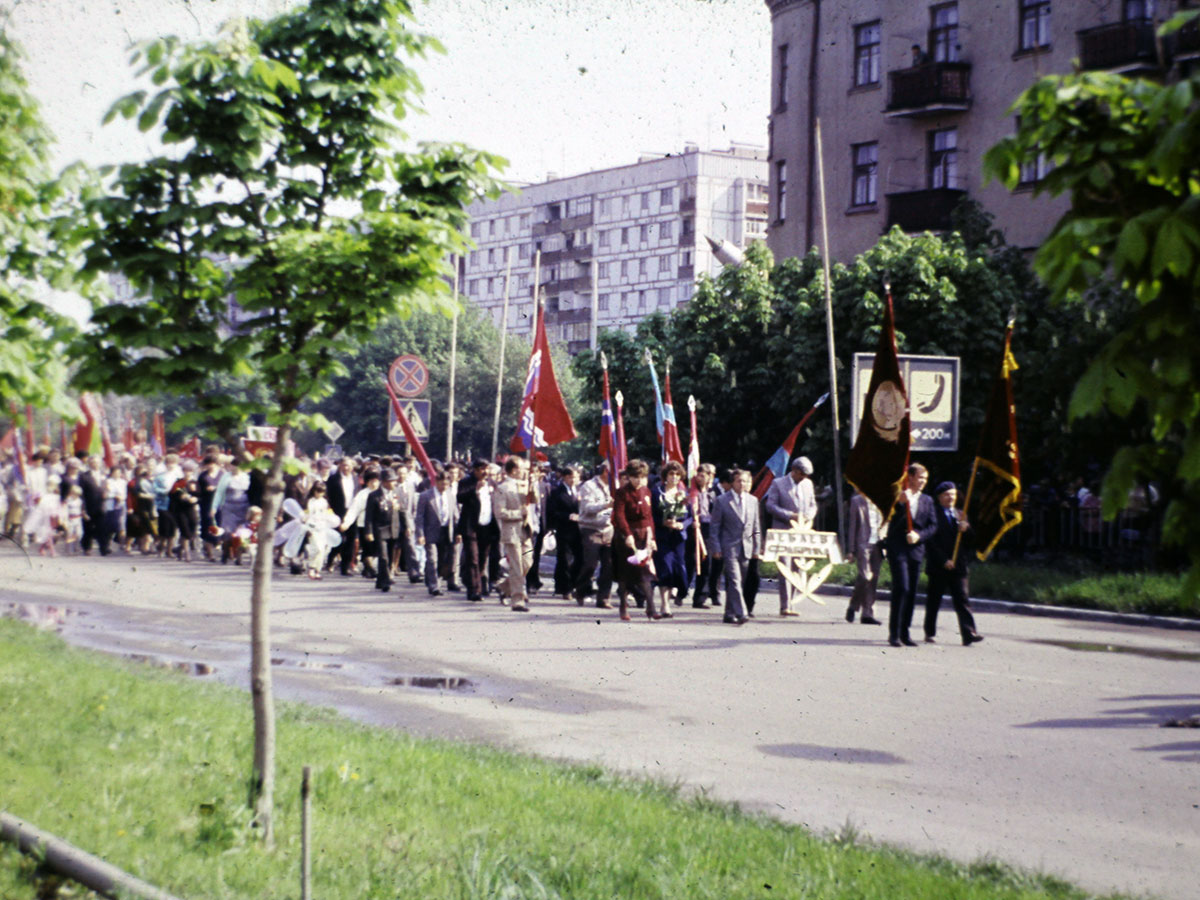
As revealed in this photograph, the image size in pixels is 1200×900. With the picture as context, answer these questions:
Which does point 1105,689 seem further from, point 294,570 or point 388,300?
point 294,570

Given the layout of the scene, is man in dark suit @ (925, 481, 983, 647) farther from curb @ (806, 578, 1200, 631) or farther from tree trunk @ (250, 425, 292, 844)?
tree trunk @ (250, 425, 292, 844)

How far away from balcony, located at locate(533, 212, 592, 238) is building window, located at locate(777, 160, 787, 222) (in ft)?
198

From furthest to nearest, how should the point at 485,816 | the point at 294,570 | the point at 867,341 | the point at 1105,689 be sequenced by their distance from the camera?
the point at 867,341, the point at 294,570, the point at 1105,689, the point at 485,816

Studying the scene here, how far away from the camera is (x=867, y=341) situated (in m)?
29.9

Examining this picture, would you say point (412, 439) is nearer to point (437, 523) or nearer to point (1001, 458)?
point (437, 523)

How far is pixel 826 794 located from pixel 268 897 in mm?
3502

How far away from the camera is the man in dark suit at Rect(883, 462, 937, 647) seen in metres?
14.6

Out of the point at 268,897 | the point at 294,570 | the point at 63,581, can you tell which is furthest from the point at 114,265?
the point at 294,570

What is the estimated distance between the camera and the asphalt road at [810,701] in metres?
7.36

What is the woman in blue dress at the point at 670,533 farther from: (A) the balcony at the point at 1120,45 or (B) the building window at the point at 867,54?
(B) the building window at the point at 867,54

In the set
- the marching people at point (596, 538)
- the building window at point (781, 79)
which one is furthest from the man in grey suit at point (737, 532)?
the building window at point (781, 79)

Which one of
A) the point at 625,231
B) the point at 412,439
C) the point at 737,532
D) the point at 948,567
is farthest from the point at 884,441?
the point at 625,231

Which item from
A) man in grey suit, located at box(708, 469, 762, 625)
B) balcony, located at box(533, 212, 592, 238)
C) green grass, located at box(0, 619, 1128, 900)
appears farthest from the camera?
balcony, located at box(533, 212, 592, 238)

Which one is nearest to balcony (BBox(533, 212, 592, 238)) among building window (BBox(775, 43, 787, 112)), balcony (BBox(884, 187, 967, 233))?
building window (BBox(775, 43, 787, 112))
